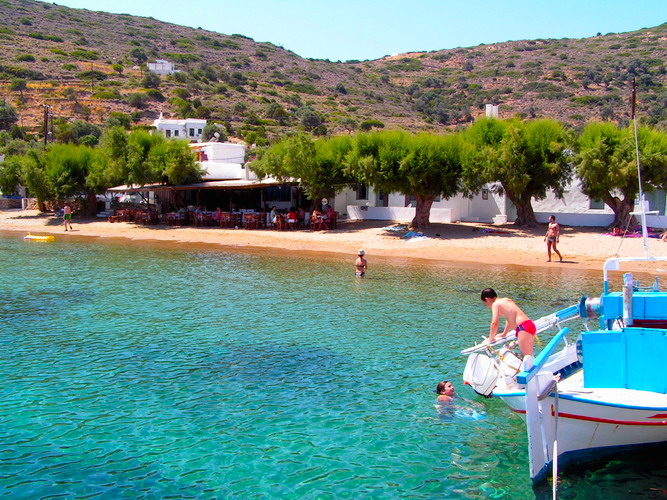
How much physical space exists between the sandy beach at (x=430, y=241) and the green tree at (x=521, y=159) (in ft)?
7.59

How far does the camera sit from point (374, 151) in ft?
105

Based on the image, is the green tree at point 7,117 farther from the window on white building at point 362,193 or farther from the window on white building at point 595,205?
the window on white building at point 595,205

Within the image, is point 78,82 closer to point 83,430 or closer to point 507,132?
point 507,132

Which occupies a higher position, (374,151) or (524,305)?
(374,151)

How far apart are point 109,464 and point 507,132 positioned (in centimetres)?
2711

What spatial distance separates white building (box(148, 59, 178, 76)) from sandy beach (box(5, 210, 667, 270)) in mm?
75826

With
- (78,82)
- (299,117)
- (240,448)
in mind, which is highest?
(78,82)

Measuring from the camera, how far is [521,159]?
29.7 meters

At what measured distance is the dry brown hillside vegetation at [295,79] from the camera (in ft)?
284

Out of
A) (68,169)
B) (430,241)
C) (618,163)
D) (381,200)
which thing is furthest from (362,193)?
(68,169)

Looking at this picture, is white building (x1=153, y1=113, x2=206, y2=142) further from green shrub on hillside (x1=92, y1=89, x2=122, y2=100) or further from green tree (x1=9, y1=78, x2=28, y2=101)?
green tree (x1=9, y1=78, x2=28, y2=101)

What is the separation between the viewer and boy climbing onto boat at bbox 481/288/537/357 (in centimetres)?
859

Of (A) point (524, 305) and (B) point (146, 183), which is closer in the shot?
(A) point (524, 305)

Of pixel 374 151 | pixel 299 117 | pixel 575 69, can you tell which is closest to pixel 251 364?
pixel 374 151
